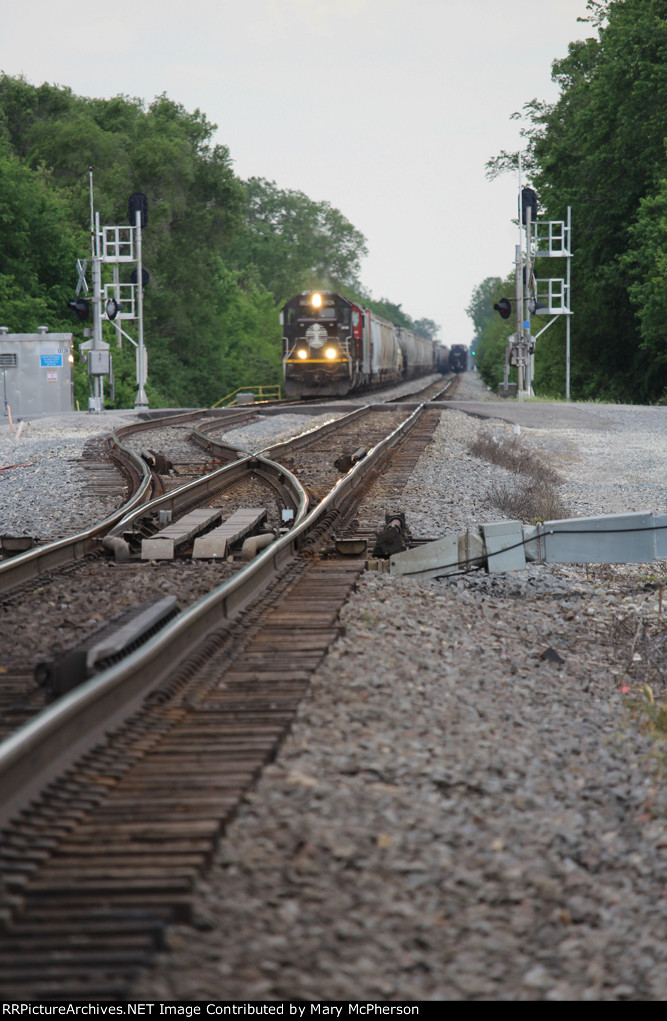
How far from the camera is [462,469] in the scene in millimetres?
13883

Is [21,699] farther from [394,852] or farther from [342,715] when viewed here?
[394,852]

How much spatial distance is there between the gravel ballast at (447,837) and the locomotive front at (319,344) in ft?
96.7

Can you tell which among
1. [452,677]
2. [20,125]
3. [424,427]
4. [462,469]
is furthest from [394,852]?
[20,125]

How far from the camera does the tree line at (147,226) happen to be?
49062 millimetres

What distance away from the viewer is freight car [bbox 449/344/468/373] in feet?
397

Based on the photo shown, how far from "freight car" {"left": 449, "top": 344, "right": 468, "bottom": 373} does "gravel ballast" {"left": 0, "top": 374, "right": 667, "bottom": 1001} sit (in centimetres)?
11655

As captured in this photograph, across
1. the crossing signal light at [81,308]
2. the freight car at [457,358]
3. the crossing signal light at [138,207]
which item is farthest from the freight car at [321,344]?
the freight car at [457,358]

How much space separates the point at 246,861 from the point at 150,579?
4.54 meters

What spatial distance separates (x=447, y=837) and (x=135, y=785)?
1.07 m

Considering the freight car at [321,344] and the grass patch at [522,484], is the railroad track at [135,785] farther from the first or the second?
the freight car at [321,344]

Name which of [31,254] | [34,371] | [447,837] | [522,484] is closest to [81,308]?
[34,371]

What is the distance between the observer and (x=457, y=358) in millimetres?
122875

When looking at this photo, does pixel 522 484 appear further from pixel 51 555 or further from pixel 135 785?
pixel 135 785

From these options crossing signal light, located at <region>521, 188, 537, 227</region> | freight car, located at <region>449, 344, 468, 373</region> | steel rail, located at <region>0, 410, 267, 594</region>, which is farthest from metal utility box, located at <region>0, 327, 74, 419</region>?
freight car, located at <region>449, 344, 468, 373</region>
